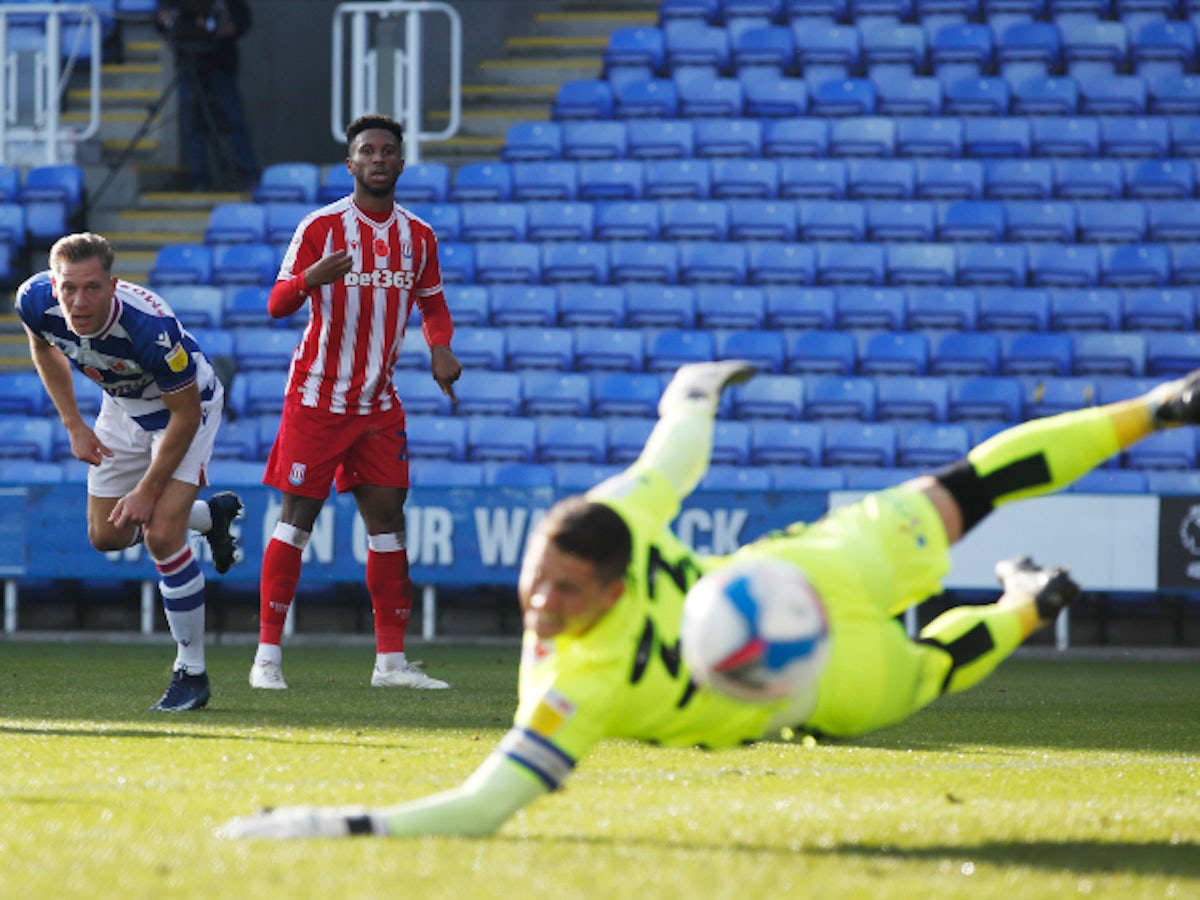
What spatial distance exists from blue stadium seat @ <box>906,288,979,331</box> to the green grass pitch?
650cm

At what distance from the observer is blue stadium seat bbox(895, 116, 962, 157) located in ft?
48.1

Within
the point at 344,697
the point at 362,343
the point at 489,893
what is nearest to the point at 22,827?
the point at 489,893

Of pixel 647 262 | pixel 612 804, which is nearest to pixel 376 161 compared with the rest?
pixel 612 804

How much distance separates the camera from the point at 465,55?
59.7ft

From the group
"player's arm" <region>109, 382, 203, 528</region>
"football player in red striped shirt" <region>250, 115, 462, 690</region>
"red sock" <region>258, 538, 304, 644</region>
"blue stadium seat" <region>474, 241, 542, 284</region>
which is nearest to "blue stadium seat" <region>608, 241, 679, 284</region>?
"blue stadium seat" <region>474, 241, 542, 284</region>

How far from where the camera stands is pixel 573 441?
12789 mm

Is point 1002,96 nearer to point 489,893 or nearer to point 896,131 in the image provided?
point 896,131

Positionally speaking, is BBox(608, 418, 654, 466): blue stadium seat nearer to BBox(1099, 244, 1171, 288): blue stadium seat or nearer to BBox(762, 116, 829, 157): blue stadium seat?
BBox(762, 116, 829, 157): blue stadium seat

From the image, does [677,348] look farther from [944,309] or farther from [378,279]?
[378,279]

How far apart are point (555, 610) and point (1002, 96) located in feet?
40.5

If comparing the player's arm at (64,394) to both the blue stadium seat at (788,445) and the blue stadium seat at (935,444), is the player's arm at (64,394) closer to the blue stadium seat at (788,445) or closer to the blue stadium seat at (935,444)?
the blue stadium seat at (788,445)

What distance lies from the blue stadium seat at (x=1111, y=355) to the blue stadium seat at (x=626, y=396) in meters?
3.21

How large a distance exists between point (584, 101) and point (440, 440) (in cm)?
429

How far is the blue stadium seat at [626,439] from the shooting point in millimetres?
12633
